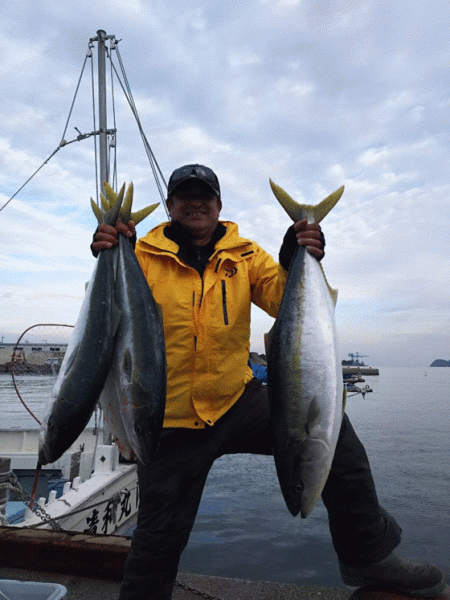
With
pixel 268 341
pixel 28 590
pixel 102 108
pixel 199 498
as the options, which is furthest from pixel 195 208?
pixel 102 108

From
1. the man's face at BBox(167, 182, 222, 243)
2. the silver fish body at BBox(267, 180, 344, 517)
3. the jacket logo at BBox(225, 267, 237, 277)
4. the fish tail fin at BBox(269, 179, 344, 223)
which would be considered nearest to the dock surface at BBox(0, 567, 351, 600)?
the silver fish body at BBox(267, 180, 344, 517)

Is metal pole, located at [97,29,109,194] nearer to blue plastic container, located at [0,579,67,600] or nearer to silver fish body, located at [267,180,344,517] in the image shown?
silver fish body, located at [267,180,344,517]

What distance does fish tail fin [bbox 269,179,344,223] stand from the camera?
2.42 metres

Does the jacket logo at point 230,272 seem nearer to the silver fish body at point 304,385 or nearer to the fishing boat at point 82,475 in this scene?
the silver fish body at point 304,385

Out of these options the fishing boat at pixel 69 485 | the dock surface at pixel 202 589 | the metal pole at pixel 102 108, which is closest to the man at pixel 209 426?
the dock surface at pixel 202 589

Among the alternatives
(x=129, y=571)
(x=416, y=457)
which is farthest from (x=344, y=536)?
(x=416, y=457)

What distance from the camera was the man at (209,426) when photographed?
7.65ft

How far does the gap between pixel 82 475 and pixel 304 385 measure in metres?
A: 6.33

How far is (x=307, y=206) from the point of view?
243cm

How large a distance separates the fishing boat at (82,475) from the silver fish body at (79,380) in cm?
257

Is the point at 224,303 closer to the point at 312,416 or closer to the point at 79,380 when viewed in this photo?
the point at 312,416

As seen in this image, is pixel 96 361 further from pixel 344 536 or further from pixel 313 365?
pixel 344 536

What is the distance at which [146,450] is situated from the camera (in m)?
1.98

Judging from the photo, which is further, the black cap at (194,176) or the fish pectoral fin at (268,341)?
the black cap at (194,176)
